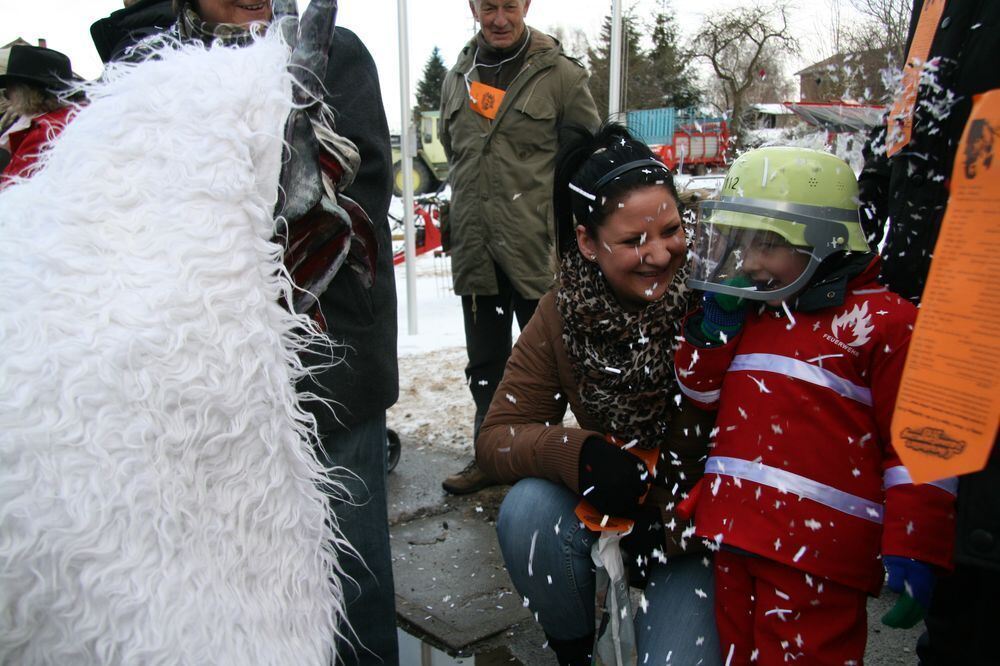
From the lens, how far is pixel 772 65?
21.7ft

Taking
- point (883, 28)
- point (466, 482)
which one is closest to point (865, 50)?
point (883, 28)

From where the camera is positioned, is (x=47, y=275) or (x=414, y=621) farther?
(x=414, y=621)

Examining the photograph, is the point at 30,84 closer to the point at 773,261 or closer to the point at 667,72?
the point at 773,261

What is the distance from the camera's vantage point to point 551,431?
1.90 m

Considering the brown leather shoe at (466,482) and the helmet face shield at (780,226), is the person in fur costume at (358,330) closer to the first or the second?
the helmet face shield at (780,226)

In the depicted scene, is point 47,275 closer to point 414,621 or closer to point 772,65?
point 414,621

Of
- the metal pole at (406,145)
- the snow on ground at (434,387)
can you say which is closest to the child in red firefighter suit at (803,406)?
the snow on ground at (434,387)

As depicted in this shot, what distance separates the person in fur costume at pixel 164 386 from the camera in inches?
43.4

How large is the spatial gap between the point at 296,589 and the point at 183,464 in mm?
299

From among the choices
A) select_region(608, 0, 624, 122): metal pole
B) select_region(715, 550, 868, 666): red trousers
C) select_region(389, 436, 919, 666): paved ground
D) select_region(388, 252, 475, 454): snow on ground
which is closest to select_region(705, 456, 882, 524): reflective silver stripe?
select_region(715, 550, 868, 666): red trousers

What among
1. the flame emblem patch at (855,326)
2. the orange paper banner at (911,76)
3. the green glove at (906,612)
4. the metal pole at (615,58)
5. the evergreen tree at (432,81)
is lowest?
the green glove at (906,612)

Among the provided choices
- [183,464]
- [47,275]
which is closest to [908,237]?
[183,464]

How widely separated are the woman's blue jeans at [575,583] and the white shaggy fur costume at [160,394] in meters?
0.61

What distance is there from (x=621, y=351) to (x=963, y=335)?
96cm
